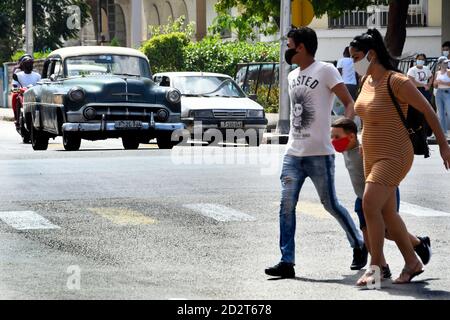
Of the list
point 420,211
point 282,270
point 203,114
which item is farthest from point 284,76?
point 282,270

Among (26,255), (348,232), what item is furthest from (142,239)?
(348,232)

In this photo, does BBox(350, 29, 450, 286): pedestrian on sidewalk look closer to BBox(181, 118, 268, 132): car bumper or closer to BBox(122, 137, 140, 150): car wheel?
BBox(122, 137, 140, 150): car wheel

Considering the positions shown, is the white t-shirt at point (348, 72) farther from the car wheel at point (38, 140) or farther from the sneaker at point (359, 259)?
the sneaker at point (359, 259)

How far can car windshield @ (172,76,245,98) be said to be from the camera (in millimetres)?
29312

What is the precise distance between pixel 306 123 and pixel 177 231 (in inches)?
127

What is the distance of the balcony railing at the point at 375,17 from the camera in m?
49.7

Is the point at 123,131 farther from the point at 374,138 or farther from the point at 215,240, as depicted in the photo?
the point at 374,138

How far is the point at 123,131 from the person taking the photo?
2386 centimetres

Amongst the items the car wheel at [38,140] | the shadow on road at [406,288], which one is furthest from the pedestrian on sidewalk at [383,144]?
the car wheel at [38,140]

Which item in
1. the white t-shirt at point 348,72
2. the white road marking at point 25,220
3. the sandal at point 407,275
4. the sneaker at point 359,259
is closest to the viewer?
the sandal at point 407,275

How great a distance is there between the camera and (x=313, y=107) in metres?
10.4

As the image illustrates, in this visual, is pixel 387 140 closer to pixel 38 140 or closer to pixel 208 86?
pixel 38 140

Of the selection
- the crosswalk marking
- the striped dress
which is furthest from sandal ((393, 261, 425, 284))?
the crosswalk marking

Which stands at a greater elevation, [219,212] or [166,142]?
[219,212]
